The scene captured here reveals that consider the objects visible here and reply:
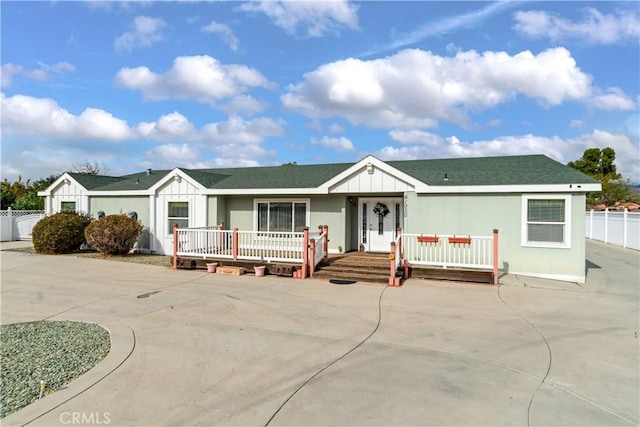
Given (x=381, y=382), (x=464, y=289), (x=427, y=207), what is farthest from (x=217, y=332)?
(x=427, y=207)

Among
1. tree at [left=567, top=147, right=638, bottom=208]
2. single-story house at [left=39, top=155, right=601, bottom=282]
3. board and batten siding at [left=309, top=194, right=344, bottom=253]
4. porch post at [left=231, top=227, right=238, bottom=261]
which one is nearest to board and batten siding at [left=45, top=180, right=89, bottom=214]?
single-story house at [left=39, top=155, right=601, bottom=282]

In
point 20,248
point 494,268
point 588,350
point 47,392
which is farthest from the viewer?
point 20,248

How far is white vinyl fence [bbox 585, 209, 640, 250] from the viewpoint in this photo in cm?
1816

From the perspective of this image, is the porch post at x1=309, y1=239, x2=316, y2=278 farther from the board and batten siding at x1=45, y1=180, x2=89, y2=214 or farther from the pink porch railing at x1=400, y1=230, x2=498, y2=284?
the board and batten siding at x1=45, y1=180, x2=89, y2=214

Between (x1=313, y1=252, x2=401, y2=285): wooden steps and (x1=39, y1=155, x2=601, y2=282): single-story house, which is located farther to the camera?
(x1=39, y1=155, x2=601, y2=282): single-story house

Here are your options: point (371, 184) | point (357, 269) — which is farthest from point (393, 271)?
point (371, 184)

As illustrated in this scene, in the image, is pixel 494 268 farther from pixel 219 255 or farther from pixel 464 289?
pixel 219 255

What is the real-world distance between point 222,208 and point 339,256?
523 centimetres

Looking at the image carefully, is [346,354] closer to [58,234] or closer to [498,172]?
[498,172]

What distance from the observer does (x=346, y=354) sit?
5000 millimetres

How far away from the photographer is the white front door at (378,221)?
13.4m

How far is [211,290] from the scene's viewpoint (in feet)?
29.8

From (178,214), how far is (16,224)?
40.0ft

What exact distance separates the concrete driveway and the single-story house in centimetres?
169
